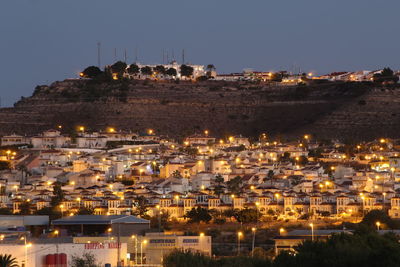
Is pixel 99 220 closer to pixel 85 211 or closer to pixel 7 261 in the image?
pixel 85 211

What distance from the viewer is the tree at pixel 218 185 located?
206ft

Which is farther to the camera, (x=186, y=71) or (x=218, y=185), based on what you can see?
(x=186, y=71)

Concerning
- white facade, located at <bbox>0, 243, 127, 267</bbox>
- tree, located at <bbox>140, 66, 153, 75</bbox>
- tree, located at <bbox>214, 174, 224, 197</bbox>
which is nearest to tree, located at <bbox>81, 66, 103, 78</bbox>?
tree, located at <bbox>140, 66, 153, 75</bbox>

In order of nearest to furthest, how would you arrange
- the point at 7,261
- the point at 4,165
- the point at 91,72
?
1. the point at 7,261
2. the point at 4,165
3. the point at 91,72

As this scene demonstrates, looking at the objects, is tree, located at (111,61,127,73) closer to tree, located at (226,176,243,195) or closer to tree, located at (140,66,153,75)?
tree, located at (140,66,153,75)

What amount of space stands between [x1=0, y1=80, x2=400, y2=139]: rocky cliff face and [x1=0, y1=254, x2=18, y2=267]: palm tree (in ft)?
182

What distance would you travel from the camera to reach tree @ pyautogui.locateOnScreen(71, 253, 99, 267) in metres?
37.1

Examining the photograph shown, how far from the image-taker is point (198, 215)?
56438 millimetres

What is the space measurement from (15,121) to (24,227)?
4911 centimetres

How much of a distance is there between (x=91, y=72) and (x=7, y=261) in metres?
76.8

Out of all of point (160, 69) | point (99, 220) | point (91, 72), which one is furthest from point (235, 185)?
point (160, 69)

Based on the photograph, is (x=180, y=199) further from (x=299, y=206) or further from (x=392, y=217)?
(x=392, y=217)

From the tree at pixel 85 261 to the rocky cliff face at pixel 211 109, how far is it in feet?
175

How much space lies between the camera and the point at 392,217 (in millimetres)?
56219
